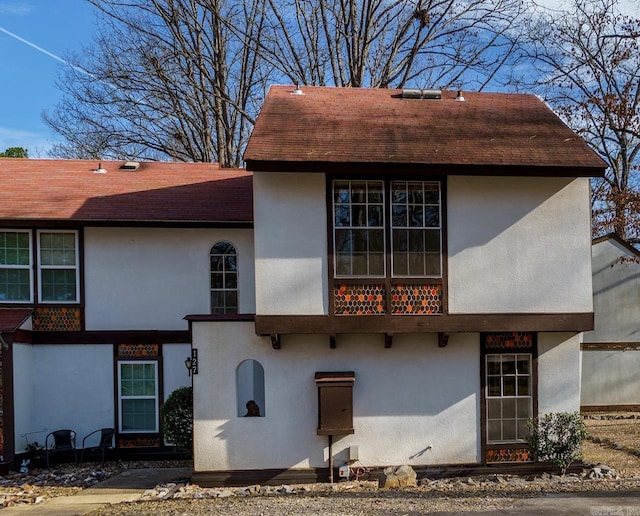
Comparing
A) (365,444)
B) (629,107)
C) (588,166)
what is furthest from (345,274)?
(629,107)

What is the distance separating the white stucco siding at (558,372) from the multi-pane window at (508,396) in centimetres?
23

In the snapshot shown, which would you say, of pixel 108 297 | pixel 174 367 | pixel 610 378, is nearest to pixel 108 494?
pixel 174 367

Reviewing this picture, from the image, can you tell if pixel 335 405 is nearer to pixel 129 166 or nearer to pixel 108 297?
pixel 108 297

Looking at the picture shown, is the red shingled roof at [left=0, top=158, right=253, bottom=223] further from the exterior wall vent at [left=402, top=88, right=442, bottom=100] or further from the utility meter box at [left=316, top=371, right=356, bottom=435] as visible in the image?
the utility meter box at [left=316, top=371, right=356, bottom=435]

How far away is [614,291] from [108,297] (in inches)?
524

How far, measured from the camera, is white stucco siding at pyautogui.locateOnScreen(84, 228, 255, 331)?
13.1 metres

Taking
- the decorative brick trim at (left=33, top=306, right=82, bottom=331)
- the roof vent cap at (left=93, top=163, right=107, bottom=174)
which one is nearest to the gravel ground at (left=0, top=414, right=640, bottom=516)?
the decorative brick trim at (left=33, top=306, right=82, bottom=331)

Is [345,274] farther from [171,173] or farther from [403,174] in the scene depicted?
[171,173]

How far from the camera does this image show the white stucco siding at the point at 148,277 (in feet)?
42.9

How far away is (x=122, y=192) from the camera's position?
46.5 feet

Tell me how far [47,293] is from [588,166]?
11.1m

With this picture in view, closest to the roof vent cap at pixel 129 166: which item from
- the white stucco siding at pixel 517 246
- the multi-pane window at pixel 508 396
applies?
the white stucco siding at pixel 517 246

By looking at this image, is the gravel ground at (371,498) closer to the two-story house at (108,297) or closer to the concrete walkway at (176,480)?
the concrete walkway at (176,480)

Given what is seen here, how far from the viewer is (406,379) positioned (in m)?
10.4
